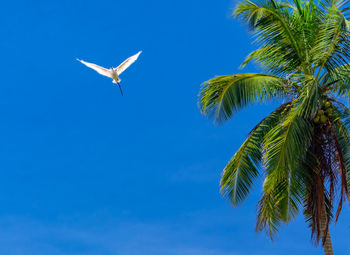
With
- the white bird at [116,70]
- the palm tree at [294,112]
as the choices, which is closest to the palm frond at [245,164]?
the palm tree at [294,112]

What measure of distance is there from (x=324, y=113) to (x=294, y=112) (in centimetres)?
130

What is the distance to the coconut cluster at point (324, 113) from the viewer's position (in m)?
15.5

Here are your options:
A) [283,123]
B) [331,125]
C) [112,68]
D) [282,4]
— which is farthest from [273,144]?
[112,68]

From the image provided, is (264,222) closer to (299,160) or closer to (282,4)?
(299,160)

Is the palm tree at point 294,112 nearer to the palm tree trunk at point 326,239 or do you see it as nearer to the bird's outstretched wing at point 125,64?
the palm tree trunk at point 326,239

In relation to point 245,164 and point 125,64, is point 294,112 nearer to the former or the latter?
point 245,164

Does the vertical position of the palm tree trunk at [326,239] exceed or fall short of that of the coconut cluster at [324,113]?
it falls short

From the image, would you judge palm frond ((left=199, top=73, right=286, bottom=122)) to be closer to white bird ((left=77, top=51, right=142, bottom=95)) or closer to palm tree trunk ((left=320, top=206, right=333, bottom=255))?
palm tree trunk ((left=320, top=206, right=333, bottom=255))

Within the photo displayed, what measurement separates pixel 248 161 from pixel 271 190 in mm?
1119

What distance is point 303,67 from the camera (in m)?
16.0

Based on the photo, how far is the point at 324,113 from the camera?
1562 cm

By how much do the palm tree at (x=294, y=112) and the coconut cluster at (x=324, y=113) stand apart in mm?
27

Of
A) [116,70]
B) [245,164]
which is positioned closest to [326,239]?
[245,164]

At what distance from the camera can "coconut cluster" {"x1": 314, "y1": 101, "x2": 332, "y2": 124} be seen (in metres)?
15.5
